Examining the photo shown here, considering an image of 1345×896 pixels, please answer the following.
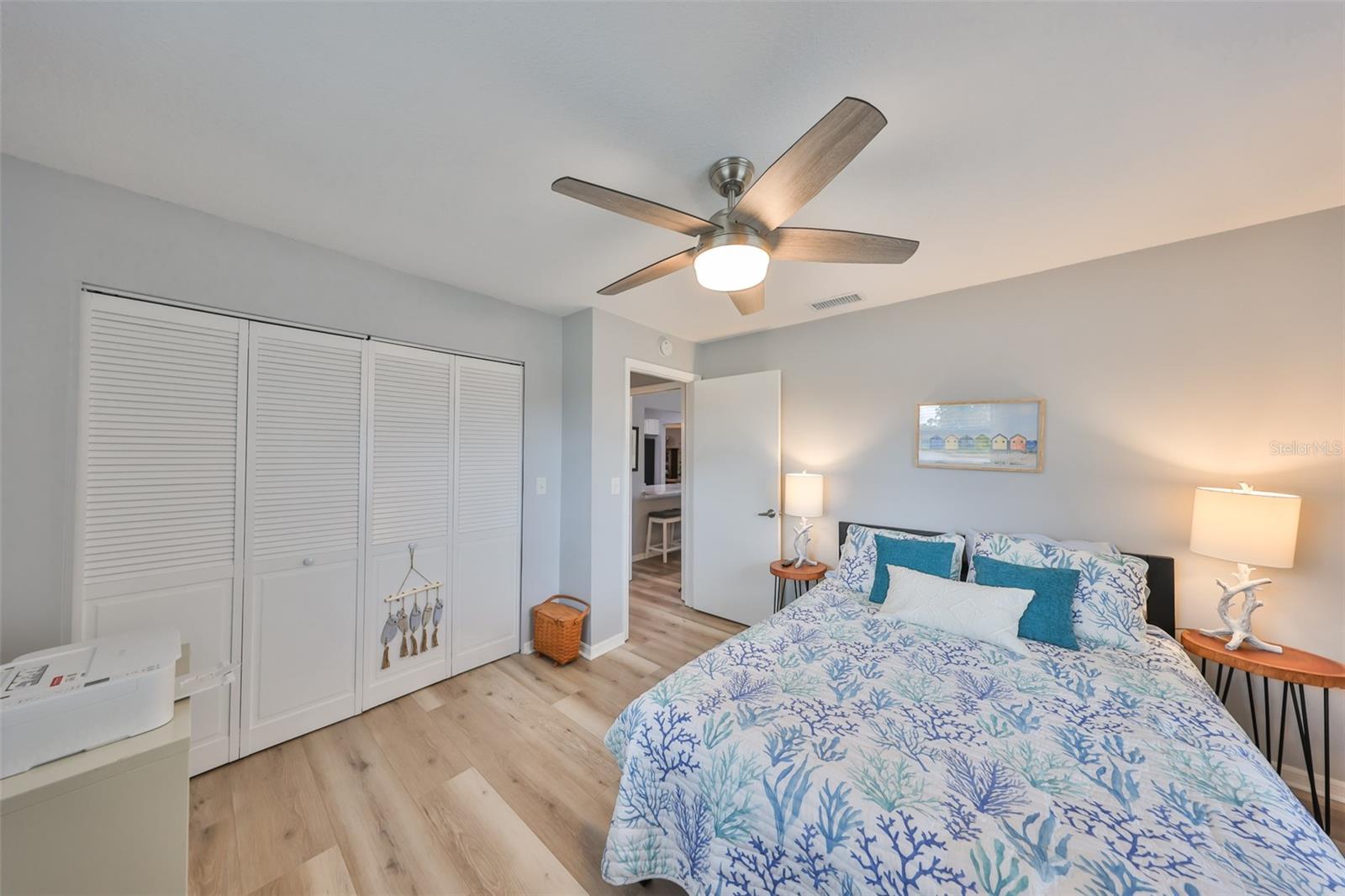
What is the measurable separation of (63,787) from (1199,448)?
14.0ft

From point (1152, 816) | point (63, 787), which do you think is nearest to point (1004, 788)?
point (1152, 816)

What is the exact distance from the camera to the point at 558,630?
9.58 feet

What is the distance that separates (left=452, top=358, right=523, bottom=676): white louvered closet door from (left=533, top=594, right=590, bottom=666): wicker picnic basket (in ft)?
0.54

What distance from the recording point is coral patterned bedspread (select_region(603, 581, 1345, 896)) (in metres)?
0.92

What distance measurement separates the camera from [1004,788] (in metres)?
1.09

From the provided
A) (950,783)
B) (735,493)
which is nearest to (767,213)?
(950,783)

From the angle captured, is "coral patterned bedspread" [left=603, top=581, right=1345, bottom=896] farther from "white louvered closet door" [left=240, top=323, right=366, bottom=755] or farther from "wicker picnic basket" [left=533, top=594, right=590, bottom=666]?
"white louvered closet door" [left=240, top=323, right=366, bottom=755]

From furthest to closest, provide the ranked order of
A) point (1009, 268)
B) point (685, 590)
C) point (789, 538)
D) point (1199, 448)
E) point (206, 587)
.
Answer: point (685, 590), point (789, 538), point (1009, 268), point (1199, 448), point (206, 587)

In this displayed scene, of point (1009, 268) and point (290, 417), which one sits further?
point (1009, 268)

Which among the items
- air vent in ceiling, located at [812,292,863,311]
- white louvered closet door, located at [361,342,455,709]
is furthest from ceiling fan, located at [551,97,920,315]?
white louvered closet door, located at [361,342,455,709]

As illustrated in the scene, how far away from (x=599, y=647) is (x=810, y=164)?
121 inches

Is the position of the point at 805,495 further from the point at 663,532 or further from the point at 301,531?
the point at 301,531

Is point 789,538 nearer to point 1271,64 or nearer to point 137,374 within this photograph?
point 1271,64

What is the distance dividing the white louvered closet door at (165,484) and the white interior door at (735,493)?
295 centimetres
